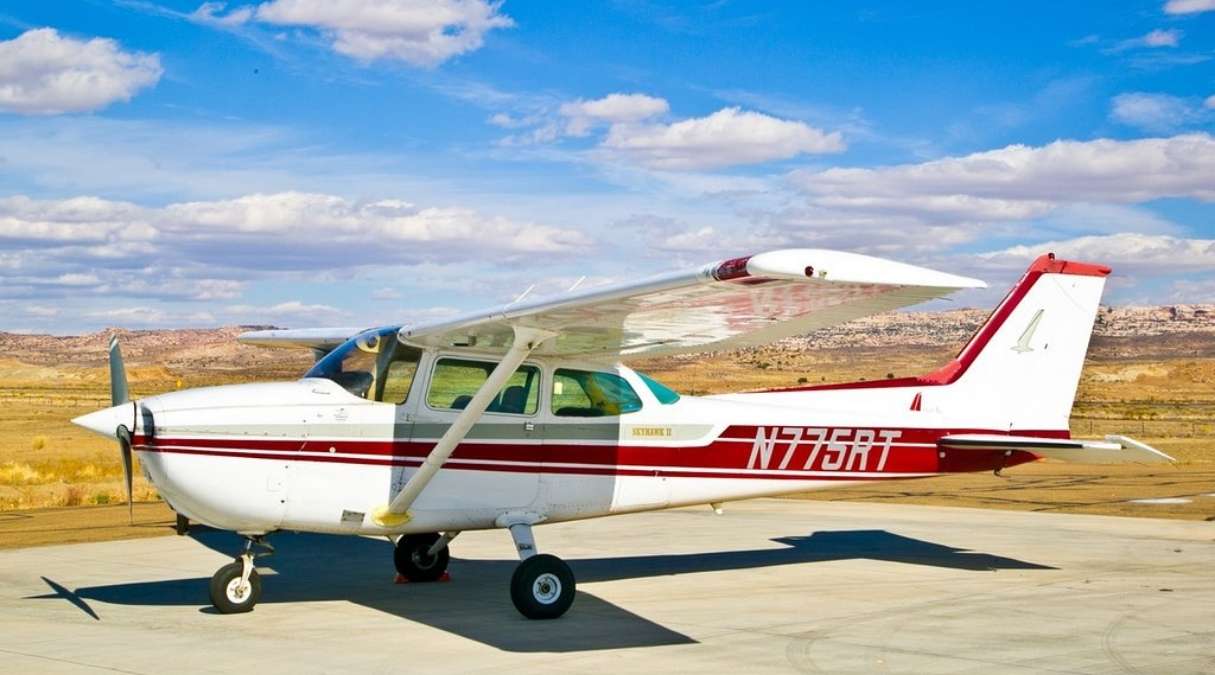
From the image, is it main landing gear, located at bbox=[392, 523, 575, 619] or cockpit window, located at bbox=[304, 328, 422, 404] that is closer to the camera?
main landing gear, located at bbox=[392, 523, 575, 619]

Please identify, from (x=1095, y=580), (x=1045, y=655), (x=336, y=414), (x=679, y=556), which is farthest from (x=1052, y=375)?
(x=336, y=414)

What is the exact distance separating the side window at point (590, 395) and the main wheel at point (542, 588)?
1.45 metres

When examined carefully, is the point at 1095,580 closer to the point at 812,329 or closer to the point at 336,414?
the point at 812,329

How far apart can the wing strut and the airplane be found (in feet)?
0.06

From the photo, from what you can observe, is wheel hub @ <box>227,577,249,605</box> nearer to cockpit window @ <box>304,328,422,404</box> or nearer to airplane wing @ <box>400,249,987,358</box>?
cockpit window @ <box>304,328,422,404</box>

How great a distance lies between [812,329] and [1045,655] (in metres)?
2.85

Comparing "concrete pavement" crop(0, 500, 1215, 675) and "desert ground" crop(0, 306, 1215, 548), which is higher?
"concrete pavement" crop(0, 500, 1215, 675)

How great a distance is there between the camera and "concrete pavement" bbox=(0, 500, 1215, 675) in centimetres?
875

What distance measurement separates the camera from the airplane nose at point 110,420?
9.57 m

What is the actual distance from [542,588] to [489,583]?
7.55 feet

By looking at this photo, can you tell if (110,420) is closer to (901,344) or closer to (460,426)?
(460,426)

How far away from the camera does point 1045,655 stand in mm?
8750

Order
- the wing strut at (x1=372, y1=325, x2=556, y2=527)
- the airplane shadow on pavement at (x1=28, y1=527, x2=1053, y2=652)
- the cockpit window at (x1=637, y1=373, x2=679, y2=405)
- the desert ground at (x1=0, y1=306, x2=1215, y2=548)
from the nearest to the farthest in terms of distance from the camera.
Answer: the airplane shadow on pavement at (x1=28, y1=527, x2=1053, y2=652), the wing strut at (x1=372, y1=325, x2=556, y2=527), the cockpit window at (x1=637, y1=373, x2=679, y2=405), the desert ground at (x1=0, y1=306, x2=1215, y2=548)

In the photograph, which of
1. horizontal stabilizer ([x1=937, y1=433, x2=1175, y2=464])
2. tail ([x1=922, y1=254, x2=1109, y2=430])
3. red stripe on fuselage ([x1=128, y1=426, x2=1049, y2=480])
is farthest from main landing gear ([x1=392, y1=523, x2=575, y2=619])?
tail ([x1=922, y1=254, x2=1109, y2=430])
